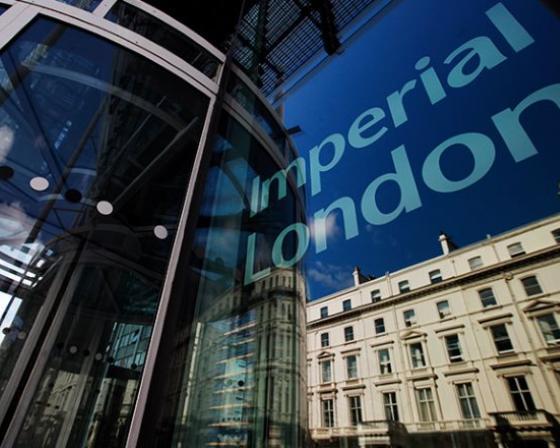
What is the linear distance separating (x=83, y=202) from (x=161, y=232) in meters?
0.61

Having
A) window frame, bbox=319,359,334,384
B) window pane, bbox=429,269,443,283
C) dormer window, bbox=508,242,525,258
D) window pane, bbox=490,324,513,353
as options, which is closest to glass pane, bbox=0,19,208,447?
dormer window, bbox=508,242,525,258

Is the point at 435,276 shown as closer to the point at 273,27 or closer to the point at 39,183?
the point at 273,27

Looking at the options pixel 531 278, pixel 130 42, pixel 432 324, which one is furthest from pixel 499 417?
pixel 130 42

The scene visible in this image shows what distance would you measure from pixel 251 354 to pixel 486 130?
2.15 meters

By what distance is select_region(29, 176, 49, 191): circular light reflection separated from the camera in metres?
1.80

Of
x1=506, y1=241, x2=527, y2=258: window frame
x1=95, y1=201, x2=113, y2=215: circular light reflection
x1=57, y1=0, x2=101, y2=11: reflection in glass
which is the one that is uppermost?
x1=506, y1=241, x2=527, y2=258: window frame

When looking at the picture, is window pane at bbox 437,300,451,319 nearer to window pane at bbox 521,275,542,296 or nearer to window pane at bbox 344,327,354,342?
window pane at bbox 521,275,542,296

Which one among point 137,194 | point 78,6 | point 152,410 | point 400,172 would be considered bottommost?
point 152,410

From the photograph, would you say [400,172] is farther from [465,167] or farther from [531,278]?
[531,278]

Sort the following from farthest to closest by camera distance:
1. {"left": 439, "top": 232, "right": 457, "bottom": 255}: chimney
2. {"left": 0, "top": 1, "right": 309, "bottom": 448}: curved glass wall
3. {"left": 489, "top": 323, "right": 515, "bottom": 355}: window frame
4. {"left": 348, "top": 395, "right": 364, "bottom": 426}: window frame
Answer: {"left": 348, "top": 395, "right": 364, "bottom": 426}: window frame < {"left": 489, "top": 323, "right": 515, "bottom": 355}: window frame < {"left": 439, "top": 232, "right": 457, "bottom": 255}: chimney < {"left": 0, "top": 1, "right": 309, "bottom": 448}: curved glass wall

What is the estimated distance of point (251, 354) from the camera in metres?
1.79

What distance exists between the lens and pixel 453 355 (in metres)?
12.2

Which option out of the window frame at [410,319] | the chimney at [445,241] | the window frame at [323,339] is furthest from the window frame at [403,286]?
the chimney at [445,241]

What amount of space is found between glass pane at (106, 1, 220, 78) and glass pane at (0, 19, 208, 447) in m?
0.24
